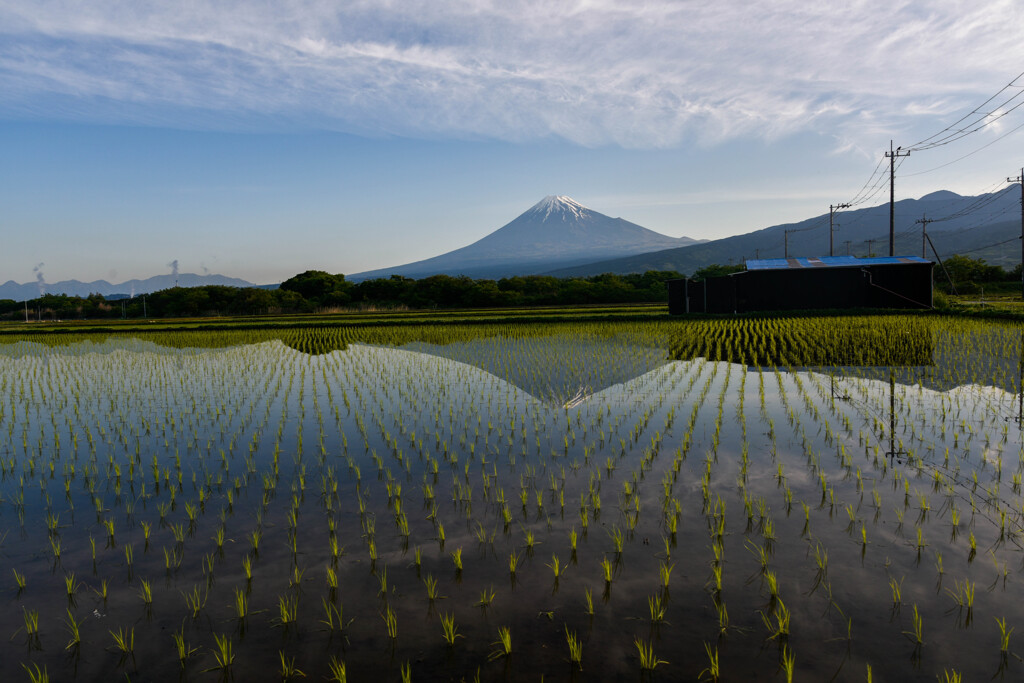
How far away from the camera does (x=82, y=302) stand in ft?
177

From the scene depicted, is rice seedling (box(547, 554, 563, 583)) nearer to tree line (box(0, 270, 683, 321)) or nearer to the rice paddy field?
the rice paddy field

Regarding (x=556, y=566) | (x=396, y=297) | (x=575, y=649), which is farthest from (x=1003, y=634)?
(x=396, y=297)

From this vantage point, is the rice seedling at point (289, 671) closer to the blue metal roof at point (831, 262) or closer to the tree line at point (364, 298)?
the blue metal roof at point (831, 262)

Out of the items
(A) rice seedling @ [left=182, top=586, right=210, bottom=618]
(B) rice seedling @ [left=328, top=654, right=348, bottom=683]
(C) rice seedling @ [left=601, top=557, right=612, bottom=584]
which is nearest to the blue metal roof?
(C) rice seedling @ [left=601, top=557, right=612, bottom=584]

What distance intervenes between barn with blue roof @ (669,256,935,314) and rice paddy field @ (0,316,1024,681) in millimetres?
17569

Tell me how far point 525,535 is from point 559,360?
Answer: 8516 mm

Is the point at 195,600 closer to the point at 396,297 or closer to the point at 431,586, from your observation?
the point at 431,586

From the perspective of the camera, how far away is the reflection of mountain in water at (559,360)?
30.3ft

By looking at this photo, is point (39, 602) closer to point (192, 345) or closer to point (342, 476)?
point (342, 476)

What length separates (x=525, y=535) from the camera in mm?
3826

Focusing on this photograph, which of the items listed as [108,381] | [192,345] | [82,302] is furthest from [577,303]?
[82,302]

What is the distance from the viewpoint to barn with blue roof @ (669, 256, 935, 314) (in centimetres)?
2453

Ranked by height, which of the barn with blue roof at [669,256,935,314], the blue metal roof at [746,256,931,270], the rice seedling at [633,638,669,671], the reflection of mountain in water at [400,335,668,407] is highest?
the blue metal roof at [746,256,931,270]

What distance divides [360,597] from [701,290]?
25.8 meters
